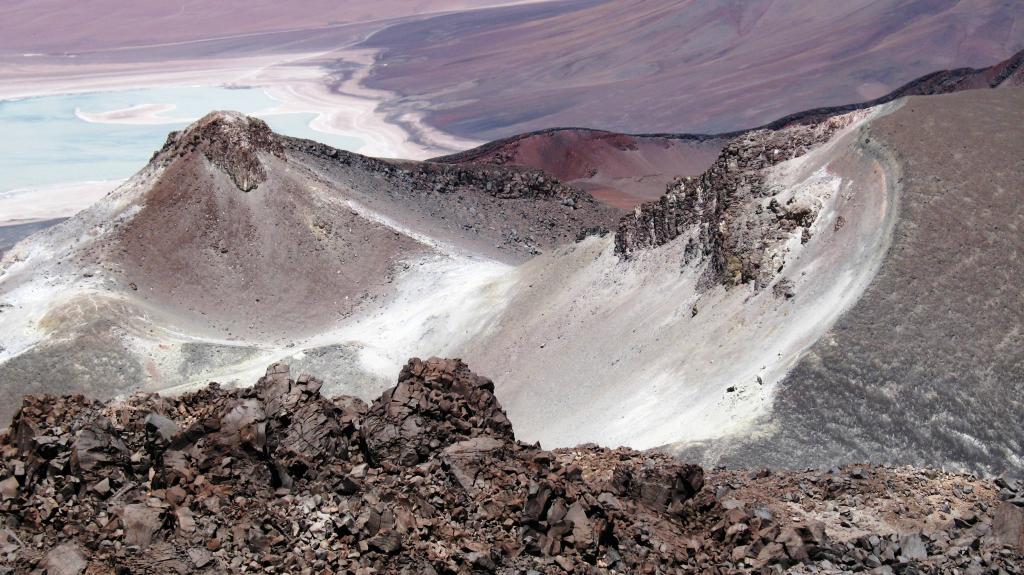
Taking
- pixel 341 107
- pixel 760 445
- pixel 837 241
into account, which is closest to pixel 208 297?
pixel 837 241

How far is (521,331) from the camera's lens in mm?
31875

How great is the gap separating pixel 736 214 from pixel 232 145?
23.1m

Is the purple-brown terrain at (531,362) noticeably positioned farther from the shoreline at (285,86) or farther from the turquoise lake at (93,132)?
the turquoise lake at (93,132)

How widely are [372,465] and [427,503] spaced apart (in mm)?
1754

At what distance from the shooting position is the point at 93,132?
93875 millimetres

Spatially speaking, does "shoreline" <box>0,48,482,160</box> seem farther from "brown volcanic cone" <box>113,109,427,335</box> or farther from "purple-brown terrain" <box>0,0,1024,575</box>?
"brown volcanic cone" <box>113,109,427,335</box>

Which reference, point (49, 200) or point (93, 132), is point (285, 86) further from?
point (49, 200)

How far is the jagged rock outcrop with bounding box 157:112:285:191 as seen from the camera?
4391 centimetres

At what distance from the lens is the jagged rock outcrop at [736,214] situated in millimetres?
26656

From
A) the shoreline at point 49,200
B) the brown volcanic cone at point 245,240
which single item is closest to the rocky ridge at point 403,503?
the brown volcanic cone at point 245,240

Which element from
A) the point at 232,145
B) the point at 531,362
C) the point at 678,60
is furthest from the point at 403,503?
the point at 678,60

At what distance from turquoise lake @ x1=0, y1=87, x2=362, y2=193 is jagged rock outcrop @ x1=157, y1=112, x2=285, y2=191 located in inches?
1511

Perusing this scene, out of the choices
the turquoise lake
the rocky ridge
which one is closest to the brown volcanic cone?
the rocky ridge

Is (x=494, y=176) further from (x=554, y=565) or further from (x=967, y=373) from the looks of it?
(x=554, y=565)
